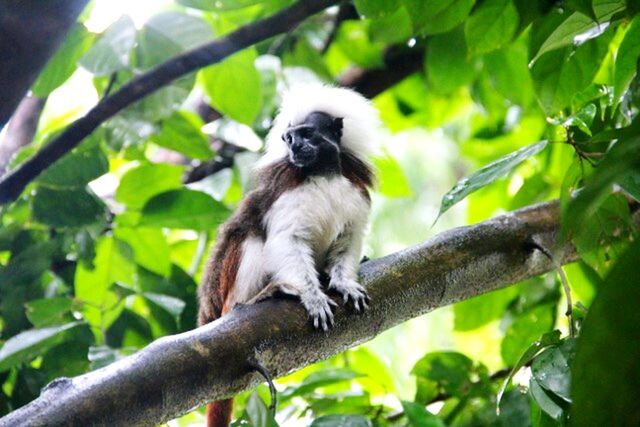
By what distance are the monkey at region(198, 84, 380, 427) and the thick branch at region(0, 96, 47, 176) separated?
3.26 feet

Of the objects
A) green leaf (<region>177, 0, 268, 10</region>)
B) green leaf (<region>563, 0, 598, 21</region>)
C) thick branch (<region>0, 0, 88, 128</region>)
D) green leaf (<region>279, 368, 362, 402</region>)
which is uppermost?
green leaf (<region>563, 0, 598, 21</region>)

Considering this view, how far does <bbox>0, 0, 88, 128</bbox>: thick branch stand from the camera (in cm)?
188

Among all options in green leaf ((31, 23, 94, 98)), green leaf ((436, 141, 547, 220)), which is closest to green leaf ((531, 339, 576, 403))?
green leaf ((436, 141, 547, 220))

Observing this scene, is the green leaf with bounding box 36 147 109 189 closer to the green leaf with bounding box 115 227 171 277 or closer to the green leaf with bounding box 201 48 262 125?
the green leaf with bounding box 115 227 171 277

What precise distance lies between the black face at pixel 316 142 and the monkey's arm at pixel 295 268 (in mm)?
353

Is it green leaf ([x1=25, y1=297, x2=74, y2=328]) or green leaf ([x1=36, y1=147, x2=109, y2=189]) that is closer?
green leaf ([x1=25, y1=297, x2=74, y2=328])

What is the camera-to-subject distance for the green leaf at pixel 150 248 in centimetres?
281

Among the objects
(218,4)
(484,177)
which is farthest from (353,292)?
(218,4)

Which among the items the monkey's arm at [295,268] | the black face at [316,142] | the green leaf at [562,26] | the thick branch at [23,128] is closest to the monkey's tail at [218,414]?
the monkey's arm at [295,268]

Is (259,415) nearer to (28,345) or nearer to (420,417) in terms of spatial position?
(420,417)

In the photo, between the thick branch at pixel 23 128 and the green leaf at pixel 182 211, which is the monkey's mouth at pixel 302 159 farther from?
the thick branch at pixel 23 128

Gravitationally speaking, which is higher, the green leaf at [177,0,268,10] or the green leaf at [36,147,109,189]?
the green leaf at [177,0,268,10]

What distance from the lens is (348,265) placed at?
2.44 metres

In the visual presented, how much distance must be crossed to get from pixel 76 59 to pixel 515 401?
1.69 m
